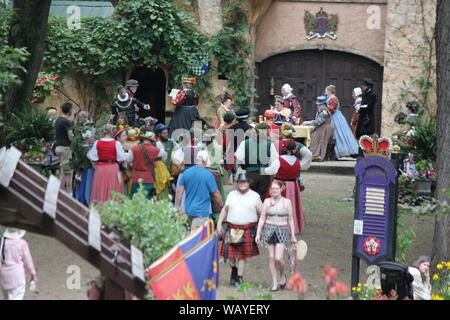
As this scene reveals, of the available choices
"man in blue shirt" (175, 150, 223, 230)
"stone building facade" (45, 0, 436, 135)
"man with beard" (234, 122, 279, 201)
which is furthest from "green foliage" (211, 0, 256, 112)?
"man in blue shirt" (175, 150, 223, 230)

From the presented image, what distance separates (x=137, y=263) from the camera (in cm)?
621

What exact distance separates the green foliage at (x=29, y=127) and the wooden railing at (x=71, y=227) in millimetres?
7361

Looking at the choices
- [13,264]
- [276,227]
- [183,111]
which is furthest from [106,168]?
[183,111]

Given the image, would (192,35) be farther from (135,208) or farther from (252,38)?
(135,208)

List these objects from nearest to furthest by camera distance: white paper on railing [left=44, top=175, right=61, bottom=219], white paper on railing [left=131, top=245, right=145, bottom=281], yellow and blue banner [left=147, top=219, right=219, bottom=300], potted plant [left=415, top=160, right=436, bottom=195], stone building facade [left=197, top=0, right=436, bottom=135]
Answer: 1. white paper on railing [left=44, top=175, right=61, bottom=219]
2. white paper on railing [left=131, top=245, right=145, bottom=281]
3. yellow and blue banner [left=147, top=219, right=219, bottom=300]
4. potted plant [left=415, top=160, right=436, bottom=195]
5. stone building facade [left=197, top=0, right=436, bottom=135]

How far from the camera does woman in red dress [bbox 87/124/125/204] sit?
1282 centimetres

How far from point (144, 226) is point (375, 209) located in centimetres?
432

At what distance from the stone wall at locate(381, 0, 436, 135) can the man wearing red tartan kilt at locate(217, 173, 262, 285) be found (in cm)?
1149

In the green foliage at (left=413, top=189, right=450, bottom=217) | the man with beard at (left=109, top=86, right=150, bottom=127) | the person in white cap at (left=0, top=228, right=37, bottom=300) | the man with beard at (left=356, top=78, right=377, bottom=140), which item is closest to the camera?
the green foliage at (left=413, top=189, right=450, bottom=217)

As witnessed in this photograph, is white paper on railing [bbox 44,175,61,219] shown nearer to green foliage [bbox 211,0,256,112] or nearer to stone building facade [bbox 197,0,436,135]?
green foliage [bbox 211,0,256,112]

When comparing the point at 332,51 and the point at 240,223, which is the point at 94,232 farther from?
the point at 332,51

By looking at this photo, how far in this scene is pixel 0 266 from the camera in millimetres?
8664

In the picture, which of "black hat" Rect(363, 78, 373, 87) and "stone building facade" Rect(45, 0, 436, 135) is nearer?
"black hat" Rect(363, 78, 373, 87)

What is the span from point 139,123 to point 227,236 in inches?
302
